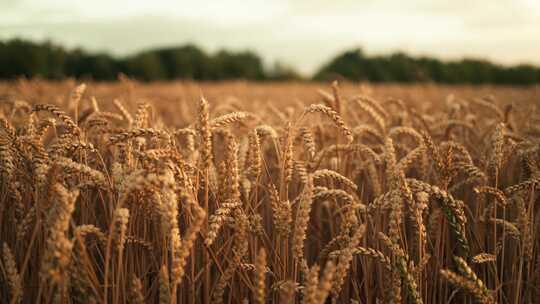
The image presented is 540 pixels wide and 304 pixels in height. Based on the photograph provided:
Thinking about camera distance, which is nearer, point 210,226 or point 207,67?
point 210,226

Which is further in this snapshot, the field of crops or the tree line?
the tree line

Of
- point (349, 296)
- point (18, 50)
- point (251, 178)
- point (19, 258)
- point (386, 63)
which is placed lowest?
point (349, 296)

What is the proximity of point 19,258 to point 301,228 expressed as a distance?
47.4 inches

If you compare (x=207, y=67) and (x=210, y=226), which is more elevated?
(x=207, y=67)

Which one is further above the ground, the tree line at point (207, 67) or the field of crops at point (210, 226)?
the tree line at point (207, 67)

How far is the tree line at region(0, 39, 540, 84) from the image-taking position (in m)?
31.3

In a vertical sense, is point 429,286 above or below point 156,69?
below

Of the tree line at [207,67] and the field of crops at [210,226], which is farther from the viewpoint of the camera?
the tree line at [207,67]

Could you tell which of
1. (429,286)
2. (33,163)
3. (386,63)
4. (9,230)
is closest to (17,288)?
(33,163)

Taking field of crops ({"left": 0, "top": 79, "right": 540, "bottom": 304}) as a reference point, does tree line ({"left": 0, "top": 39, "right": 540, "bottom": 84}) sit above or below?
above

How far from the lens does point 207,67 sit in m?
44.8

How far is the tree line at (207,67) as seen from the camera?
31.3 metres

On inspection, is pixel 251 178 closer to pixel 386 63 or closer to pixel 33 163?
pixel 33 163

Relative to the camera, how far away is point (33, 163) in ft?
5.45
